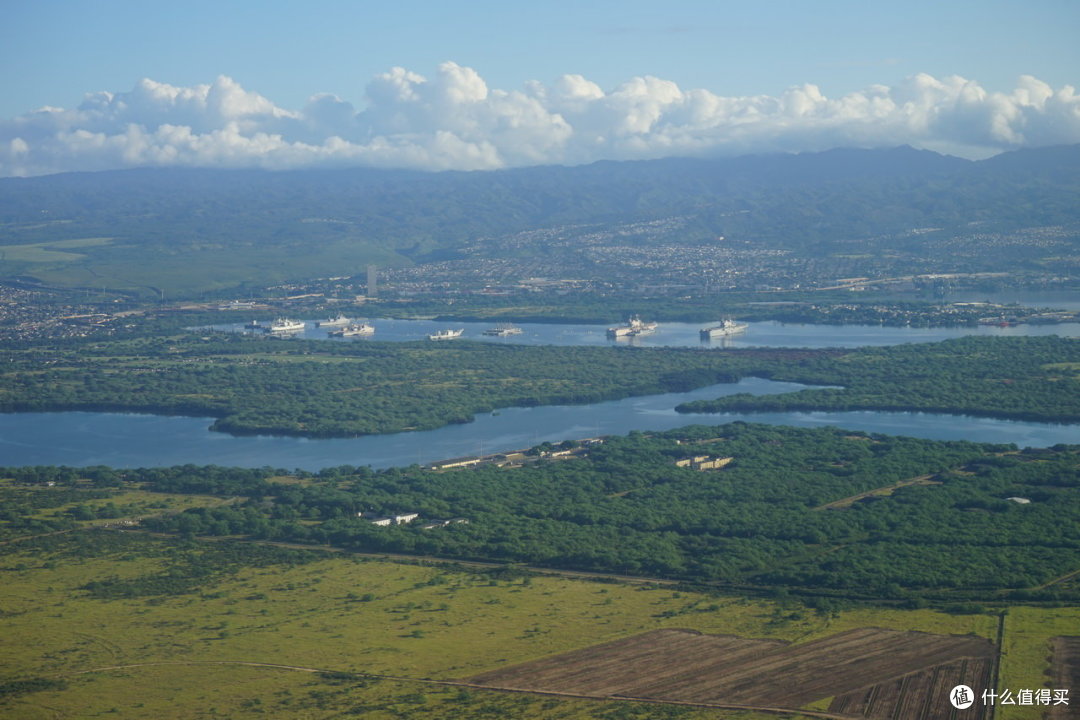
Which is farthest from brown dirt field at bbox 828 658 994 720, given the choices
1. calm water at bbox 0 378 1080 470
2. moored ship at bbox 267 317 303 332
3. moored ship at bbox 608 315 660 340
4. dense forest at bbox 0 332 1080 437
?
moored ship at bbox 267 317 303 332

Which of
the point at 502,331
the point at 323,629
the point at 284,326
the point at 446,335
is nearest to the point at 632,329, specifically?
the point at 502,331

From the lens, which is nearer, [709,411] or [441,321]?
[709,411]

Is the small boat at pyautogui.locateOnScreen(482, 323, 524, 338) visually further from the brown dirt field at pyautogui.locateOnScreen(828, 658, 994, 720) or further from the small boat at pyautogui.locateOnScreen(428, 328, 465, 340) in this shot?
the brown dirt field at pyautogui.locateOnScreen(828, 658, 994, 720)

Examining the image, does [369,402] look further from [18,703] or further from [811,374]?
[18,703]

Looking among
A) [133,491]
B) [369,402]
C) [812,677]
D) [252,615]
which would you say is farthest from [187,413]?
[812,677]

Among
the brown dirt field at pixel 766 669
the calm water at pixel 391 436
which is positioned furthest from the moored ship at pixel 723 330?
the brown dirt field at pixel 766 669

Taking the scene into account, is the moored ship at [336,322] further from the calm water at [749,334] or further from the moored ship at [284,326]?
the moored ship at [284,326]
